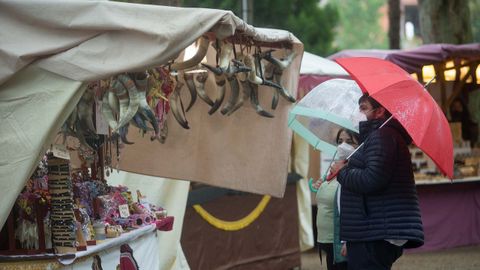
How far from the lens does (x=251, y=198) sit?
10477mm

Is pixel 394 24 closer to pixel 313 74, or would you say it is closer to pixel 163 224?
pixel 313 74

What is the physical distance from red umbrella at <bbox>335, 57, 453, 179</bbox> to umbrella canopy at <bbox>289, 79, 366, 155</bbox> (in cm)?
82

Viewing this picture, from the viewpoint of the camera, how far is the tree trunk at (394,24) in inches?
751

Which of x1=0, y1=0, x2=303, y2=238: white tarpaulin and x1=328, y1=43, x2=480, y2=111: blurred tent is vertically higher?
x1=0, y1=0, x2=303, y2=238: white tarpaulin

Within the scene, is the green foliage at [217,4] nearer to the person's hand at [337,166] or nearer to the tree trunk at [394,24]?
the tree trunk at [394,24]

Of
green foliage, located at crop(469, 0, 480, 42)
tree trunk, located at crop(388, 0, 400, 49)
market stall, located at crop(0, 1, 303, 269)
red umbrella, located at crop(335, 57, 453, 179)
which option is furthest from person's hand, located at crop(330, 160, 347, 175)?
green foliage, located at crop(469, 0, 480, 42)

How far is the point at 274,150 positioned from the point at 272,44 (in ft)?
2.60

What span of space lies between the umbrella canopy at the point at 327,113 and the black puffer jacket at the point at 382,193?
0.89 metres

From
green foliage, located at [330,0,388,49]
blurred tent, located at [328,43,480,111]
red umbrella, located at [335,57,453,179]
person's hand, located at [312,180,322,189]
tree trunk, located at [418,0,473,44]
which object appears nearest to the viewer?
red umbrella, located at [335,57,453,179]

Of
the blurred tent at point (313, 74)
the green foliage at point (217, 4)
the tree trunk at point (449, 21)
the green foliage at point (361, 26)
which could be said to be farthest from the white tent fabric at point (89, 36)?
the green foliage at point (361, 26)

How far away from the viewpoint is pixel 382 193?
5688 mm

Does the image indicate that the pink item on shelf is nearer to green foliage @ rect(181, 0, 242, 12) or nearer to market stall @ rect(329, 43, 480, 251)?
market stall @ rect(329, 43, 480, 251)

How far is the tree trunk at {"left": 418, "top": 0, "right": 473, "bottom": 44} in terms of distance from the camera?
14.9 metres

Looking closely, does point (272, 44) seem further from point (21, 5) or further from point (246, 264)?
point (246, 264)
